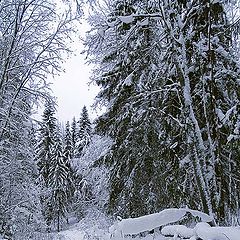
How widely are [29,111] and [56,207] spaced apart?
89.1ft

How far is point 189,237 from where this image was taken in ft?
7.89

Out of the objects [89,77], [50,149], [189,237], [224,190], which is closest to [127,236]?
[189,237]

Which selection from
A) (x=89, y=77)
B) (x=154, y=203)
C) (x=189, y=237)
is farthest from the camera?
(x=89, y=77)

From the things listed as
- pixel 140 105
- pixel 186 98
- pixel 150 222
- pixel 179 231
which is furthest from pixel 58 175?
pixel 179 231

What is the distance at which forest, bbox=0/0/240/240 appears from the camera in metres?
6.55

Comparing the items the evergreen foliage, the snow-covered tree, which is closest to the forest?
the evergreen foliage

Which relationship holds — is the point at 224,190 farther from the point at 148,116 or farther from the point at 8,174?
the point at 8,174

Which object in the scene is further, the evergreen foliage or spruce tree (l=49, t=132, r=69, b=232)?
spruce tree (l=49, t=132, r=69, b=232)

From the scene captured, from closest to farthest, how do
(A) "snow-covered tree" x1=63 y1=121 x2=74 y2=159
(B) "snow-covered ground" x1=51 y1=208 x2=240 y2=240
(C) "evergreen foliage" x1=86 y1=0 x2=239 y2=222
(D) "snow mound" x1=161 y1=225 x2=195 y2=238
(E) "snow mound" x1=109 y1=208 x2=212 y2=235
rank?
(B) "snow-covered ground" x1=51 y1=208 x2=240 y2=240, (D) "snow mound" x1=161 y1=225 x2=195 y2=238, (E) "snow mound" x1=109 y1=208 x2=212 y2=235, (C) "evergreen foliage" x1=86 y1=0 x2=239 y2=222, (A) "snow-covered tree" x1=63 y1=121 x2=74 y2=159

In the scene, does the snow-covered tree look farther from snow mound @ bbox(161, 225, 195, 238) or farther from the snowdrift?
snow mound @ bbox(161, 225, 195, 238)

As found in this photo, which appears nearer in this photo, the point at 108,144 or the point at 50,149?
the point at 108,144

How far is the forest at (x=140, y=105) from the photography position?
655 centimetres

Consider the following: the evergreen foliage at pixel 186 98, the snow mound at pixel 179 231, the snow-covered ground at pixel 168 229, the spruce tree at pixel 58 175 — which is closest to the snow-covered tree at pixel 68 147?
the spruce tree at pixel 58 175

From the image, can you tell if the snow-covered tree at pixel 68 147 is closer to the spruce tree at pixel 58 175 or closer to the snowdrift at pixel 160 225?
the spruce tree at pixel 58 175
